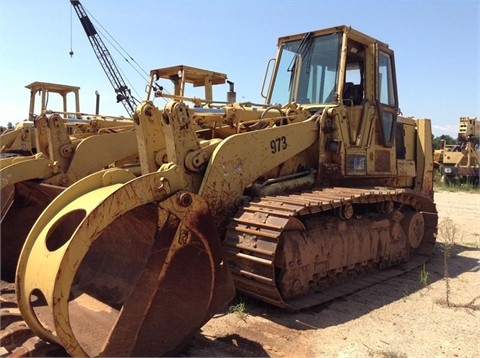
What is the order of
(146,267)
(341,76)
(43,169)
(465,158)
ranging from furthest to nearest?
(465,158) < (341,76) < (43,169) < (146,267)

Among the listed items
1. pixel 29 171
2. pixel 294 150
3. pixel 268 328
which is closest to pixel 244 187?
pixel 294 150

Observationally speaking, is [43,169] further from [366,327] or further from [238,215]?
[366,327]

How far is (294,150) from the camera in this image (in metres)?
5.25

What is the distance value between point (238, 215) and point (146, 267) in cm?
117

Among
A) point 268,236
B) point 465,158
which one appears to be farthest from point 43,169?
point 465,158

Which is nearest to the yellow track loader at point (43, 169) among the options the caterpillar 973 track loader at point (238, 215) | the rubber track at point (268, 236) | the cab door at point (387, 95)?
the caterpillar 973 track loader at point (238, 215)

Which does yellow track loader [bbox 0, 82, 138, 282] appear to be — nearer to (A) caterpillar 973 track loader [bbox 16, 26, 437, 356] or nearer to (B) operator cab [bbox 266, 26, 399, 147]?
(A) caterpillar 973 track loader [bbox 16, 26, 437, 356]

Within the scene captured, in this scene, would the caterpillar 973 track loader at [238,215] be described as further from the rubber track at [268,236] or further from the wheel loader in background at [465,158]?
the wheel loader in background at [465,158]

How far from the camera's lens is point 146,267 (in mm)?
3479

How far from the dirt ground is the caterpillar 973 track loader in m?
0.23

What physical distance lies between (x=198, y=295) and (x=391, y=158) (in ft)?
13.8

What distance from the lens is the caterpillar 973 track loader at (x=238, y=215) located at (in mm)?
3305

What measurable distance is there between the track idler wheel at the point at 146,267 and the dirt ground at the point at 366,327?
351 millimetres

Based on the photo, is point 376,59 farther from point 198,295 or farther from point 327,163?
point 198,295
